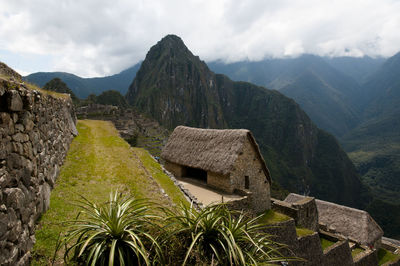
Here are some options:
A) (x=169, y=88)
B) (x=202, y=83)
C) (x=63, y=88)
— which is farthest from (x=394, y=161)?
(x=63, y=88)

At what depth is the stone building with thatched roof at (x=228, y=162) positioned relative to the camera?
12906mm

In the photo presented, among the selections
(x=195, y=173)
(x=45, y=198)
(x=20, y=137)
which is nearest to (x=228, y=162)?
(x=195, y=173)

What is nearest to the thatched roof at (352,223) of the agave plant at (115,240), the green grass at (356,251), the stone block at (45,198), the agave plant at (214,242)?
the green grass at (356,251)

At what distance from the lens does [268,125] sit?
199m

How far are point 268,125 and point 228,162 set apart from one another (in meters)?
197

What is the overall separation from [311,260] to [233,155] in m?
7.33

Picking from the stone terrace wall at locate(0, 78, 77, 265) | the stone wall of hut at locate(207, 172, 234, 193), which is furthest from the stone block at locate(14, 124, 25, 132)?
the stone wall of hut at locate(207, 172, 234, 193)

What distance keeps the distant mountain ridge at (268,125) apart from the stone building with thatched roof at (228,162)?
126 m

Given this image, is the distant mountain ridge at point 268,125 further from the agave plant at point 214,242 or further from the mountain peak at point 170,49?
the agave plant at point 214,242

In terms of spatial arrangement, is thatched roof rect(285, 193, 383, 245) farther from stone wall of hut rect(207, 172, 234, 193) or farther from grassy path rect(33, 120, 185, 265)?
grassy path rect(33, 120, 185, 265)

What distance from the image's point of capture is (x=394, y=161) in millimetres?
133250

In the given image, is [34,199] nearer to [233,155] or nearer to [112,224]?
[112,224]

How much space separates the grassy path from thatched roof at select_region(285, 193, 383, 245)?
19.0 metres

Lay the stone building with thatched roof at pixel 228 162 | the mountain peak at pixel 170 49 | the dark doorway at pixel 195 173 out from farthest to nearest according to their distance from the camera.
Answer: the mountain peak at pixel 170 49 → the dark doorway at pixel 195 173 → the stone building with thatched roof at pixel 228 162
